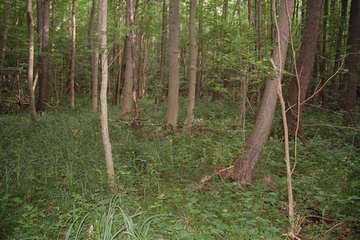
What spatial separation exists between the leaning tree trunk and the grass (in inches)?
8.5

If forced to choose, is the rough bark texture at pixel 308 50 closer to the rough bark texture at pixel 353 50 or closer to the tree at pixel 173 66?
the tree at pixel 173 66

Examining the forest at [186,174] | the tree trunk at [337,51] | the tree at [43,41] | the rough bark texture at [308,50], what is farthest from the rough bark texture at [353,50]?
the tree at [43,41]

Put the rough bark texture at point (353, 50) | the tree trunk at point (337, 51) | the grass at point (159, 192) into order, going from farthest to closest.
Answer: the tree trunk at point (337, 51) < the rough bark texture at point (353, 50) < the grass at point (159, 192)

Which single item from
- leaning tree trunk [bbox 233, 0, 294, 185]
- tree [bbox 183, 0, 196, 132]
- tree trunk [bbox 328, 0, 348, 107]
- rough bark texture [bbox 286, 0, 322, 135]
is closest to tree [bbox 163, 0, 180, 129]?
tree [bbox 183, 0, 196, 132]

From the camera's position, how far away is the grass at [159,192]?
3.29m

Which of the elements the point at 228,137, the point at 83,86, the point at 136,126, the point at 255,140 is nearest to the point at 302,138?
the point at 228,137

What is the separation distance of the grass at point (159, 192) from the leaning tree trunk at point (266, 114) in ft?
0.70

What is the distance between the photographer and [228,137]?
24.5 feet

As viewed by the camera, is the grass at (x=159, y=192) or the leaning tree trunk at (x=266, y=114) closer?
the grass at (x=159, y=192)

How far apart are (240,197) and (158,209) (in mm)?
1298

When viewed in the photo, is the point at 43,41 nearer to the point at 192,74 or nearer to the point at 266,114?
the point at 192,74

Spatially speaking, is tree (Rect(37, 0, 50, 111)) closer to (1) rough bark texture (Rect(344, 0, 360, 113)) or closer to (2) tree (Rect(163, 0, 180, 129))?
(2) tree (Rect(163, 0, 180, 129))

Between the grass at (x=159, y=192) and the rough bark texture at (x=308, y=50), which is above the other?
the rough bark texture at (x=308, y=50)

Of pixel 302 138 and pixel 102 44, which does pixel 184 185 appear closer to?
pixel 102 44
